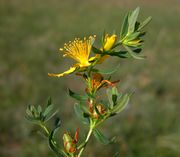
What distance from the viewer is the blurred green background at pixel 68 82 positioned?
4.64 meters

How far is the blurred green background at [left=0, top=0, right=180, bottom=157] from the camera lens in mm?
4641

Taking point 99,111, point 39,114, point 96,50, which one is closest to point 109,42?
point 96,50

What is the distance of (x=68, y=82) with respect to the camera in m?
7.98

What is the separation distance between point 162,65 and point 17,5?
22.1ft

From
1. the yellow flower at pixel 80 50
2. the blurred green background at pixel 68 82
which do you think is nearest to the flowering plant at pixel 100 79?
the yellow flower at pixel 80 50

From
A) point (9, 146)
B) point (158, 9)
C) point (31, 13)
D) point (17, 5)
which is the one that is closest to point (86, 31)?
point (31, 13)

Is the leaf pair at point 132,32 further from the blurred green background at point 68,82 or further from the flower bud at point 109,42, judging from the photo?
the blurred green background at point 68,82

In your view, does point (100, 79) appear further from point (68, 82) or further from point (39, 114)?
point (68, 82)

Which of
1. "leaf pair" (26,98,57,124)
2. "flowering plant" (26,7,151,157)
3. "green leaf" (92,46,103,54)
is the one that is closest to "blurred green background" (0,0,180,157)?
"leaf pair" (26,98,57,124)

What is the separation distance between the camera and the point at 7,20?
1241 centimetres

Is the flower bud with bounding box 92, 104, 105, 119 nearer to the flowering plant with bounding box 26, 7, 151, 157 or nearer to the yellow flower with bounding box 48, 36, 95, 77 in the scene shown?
the flowering plant with bounding box 26, 7, 151, 157

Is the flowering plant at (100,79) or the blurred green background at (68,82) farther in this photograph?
the blurred green background at (68,82)

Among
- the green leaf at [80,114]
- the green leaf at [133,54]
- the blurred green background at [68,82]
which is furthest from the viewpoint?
the blurred green background at [68,82]

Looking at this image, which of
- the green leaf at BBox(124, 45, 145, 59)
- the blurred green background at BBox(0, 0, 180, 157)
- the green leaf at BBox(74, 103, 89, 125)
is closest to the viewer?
the green leaf at BBox(124, 45, 145, 59)
